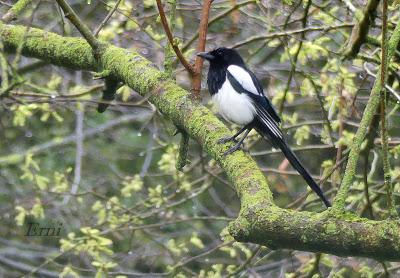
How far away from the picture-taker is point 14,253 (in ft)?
21.7

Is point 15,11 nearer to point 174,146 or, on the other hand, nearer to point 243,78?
point 243,78

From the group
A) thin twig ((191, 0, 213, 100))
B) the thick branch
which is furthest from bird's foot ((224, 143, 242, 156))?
the thick branch

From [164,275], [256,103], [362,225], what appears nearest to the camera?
[362,225]

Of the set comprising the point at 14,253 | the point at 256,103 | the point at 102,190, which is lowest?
the point at 14,253

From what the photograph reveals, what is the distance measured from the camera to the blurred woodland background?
445 centimetres

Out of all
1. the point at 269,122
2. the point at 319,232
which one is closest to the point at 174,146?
the point at 269,122

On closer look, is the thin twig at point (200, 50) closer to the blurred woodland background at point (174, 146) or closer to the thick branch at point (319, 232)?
the blurred woodland background at point (174, 146)

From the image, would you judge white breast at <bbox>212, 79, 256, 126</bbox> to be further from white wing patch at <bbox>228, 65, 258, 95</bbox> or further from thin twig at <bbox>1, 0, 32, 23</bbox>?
thin twig at <bbox>1, 0, 32, 23</bbox>

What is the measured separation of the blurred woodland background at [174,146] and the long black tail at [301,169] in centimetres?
46

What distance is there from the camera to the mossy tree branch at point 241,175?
218 centimetres

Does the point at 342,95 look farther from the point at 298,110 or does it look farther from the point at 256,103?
the point at 298,110

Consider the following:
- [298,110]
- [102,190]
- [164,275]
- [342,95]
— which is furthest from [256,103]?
[102,190]

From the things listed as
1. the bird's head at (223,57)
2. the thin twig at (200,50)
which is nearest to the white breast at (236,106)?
the bird's head at (223,57)

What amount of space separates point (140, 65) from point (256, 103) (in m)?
0.84
